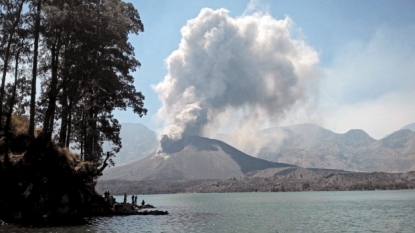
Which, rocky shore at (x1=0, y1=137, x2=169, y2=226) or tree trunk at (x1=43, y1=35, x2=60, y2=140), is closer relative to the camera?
rocky shore at (x1=0, y1=137, x2=169, y2=226)

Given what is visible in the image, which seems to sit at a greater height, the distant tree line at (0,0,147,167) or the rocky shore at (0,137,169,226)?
the distant tree line at (0,0,147,167)

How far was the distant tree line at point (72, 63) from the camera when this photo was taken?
119ft

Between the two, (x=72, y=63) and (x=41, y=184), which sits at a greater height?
(x=72, y=63)

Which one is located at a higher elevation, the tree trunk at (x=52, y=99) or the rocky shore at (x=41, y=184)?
the tree trunk at (x=52, y=99)

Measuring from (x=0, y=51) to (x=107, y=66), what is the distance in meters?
10.3

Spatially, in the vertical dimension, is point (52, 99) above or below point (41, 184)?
above

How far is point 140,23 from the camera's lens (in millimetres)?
46344

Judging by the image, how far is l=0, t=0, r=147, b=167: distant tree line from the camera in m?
36.2

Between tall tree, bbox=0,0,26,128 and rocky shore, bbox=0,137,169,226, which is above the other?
tall tree, bbox=0,0,26,128

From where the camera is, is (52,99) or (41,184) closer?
(41,184)

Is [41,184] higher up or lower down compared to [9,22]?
lower down

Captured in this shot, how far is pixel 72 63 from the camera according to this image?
3850 centimetres

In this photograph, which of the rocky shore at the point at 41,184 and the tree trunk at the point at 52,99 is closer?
the rocky shore at the point at 41,184

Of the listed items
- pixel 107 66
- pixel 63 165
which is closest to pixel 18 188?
pixel 63 165
